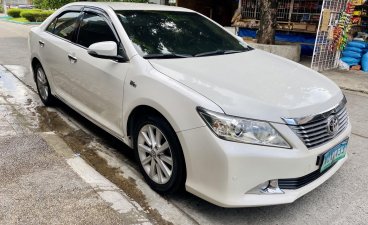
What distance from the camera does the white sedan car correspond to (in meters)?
2.44

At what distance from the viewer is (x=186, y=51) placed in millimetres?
3398

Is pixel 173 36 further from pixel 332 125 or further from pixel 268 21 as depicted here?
pixel 268 21

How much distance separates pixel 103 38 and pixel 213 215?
2105 millimetres

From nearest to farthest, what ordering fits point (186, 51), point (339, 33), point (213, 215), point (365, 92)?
point (213, 215) → point (186, 51) → point (365, 92) → point (339, 33)

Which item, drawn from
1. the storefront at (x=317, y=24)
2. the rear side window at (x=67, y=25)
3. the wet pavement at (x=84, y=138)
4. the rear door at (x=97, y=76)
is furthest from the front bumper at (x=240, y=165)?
the storefront at (x=317, y=24)

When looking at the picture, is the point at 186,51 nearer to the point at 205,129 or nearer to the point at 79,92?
the point at 205,129

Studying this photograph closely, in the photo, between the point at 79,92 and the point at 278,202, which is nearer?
the point at 278,202

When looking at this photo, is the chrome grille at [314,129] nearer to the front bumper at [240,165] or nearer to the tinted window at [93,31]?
the front bumper at [240,165]

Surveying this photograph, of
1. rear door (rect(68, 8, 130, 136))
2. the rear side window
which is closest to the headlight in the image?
rear door (rect(68, 8, 130, 136))

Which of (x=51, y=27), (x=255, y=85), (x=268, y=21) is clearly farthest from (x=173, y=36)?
(x=268, y=21)

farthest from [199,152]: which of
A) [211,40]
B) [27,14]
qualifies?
[27,14]

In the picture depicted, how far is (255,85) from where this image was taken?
276cm

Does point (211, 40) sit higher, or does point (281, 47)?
point (211, 40)

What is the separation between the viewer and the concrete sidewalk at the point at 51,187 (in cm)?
266
